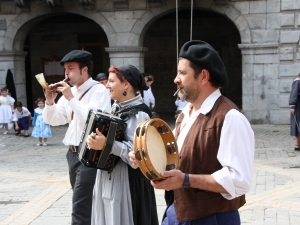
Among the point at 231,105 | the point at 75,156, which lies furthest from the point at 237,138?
the point at 75,156

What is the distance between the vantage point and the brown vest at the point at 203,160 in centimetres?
243

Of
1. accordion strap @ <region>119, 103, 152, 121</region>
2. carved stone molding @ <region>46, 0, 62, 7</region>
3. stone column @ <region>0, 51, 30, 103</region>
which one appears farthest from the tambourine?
stone column @ <region>0, 51, 30, 103</region>

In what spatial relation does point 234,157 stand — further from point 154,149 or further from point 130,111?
point 130,111

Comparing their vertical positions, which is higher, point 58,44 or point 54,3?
point 54,3

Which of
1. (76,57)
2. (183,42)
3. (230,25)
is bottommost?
(76,57)

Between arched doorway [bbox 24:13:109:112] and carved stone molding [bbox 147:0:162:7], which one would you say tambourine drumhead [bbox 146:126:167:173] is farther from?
arched doorway [bbox 24:13:109:112]

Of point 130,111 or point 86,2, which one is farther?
point 86,2

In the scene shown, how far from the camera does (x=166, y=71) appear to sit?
19.0 metres

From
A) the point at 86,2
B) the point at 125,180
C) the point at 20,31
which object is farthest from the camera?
the point at 20,31

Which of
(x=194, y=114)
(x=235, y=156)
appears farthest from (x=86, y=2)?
(x=235, y=156)

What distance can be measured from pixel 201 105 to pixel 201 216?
0.54 m

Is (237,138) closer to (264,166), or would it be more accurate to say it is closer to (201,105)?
(201,105)

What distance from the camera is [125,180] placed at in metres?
3.62

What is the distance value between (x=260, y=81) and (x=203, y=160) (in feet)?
39.6
